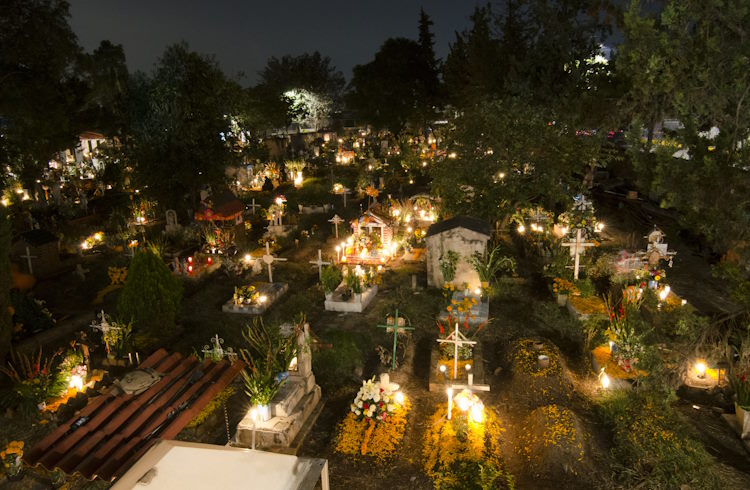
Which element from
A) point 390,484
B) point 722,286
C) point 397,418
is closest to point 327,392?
point 397,418

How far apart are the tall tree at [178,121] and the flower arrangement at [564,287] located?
14.7 metres

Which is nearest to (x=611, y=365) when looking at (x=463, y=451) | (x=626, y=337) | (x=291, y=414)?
(x=626, y=337)

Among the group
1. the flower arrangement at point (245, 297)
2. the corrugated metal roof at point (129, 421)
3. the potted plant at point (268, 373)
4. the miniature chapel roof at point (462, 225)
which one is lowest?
the corrugated metal roof at point (129, 421)

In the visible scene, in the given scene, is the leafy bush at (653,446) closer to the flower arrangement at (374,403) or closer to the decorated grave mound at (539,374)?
the decorated grave mound at (539,374)

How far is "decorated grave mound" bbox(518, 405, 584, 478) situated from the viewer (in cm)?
773

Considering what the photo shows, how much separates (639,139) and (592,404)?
5148 mm

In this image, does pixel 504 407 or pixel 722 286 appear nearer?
pixel 504 407

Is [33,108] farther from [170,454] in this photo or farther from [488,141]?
[170,454]

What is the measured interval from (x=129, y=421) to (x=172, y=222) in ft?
46.8

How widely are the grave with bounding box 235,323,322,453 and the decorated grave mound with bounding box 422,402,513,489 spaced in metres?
2.22

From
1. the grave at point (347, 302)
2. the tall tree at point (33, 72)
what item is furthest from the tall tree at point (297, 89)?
the grave at point (347, 302)

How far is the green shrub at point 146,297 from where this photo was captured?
11641 mm

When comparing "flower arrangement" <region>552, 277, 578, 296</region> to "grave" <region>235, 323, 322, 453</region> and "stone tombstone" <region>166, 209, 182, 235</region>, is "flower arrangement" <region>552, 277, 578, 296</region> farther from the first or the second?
A: "stone tombstone" <region>166, 209, 182, 235</region>

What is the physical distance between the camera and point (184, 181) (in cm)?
2061
